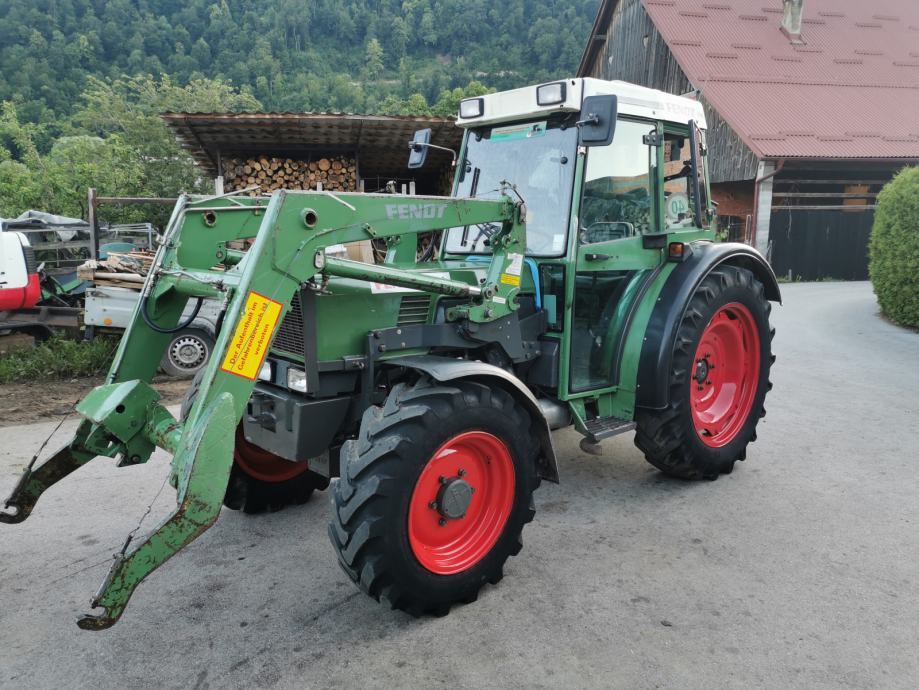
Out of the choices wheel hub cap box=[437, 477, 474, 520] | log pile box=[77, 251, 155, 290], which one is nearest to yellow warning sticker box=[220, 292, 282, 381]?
wheel hub cap box=[437, 477, 474, 520]

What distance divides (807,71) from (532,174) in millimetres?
19087

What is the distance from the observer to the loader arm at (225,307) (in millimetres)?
2418

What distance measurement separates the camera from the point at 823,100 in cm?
1816


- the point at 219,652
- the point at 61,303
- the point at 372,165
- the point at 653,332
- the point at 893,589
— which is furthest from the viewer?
the point at 372,165

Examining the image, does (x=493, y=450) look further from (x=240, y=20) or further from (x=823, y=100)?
(x=240, y=20)

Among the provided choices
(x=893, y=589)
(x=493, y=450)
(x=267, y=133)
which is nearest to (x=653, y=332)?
(x=493, y=450)

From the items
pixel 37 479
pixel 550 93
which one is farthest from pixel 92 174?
pixel 550 93

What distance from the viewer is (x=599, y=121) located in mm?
3250

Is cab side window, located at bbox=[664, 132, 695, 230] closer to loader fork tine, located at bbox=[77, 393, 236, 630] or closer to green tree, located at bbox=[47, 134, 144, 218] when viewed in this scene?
loader fork tine, located at bbox=[77, 393, 236, 630]

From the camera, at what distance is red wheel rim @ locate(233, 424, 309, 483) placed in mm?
3785

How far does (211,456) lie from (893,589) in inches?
120

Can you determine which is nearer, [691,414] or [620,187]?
[620,187]

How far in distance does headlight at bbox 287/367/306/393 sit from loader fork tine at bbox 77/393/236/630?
59 centimetres

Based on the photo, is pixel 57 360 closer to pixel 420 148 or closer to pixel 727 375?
pixel 420 148
